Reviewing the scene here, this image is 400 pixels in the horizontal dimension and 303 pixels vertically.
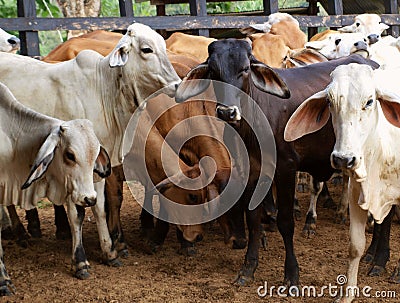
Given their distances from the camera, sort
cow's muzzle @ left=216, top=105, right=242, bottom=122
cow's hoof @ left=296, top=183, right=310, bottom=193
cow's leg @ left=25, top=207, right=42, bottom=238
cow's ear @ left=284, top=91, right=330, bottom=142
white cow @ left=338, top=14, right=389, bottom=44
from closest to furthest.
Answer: cow's ear @ left=284, top=91, right=330, bottom=142 < cow's muzzle @ left=216, top=105, right=242, bottom=122 < cow's leg @ left=25, top=207, right=42, bottom=238 < cow's hoof @ left=296, top=183, right=310, bottom=193 < white cow @ left=338, top=14, right=389, bottom=44

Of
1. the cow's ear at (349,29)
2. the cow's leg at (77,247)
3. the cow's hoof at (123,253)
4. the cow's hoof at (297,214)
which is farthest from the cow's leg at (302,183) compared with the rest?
the cow's leg at (77,247)

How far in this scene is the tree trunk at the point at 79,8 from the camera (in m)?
10.4

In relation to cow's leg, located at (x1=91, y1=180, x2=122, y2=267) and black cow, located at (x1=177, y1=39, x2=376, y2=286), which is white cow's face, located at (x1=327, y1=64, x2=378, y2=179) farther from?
cow's leg, located at (x1=91, y1=180, x2=122, y2=267)

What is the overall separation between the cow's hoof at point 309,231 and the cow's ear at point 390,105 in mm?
2118

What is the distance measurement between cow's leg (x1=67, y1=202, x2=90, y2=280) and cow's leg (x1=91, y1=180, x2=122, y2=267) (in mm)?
177

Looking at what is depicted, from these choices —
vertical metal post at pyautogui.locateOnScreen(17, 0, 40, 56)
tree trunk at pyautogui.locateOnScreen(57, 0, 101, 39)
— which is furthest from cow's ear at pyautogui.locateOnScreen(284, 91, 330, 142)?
tree trunk at pyautogui.locateOnScreen(57, 0, 101, 39)

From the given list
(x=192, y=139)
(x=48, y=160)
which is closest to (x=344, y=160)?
(x=48, y=160)

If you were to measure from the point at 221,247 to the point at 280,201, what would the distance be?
3.60 feet

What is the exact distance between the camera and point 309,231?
6.05 metres

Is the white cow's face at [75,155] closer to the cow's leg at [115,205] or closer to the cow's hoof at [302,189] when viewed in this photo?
the cow's leg at [115,205]

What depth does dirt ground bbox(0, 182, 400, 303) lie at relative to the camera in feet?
15.3

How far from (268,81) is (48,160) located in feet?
4.96

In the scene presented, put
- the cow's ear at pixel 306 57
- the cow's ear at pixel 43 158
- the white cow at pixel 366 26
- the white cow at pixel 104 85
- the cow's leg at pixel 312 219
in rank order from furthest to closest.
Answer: the white cow at pixel 366 26 → the cow's ear at pixel 306 57 → the cow's leg at pixel 312 219 → the white cow at pixel 104 85 → the cow's ear at pixel 43 158

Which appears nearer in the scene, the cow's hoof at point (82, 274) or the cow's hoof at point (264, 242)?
the cow's hoof at point (82, 274)
